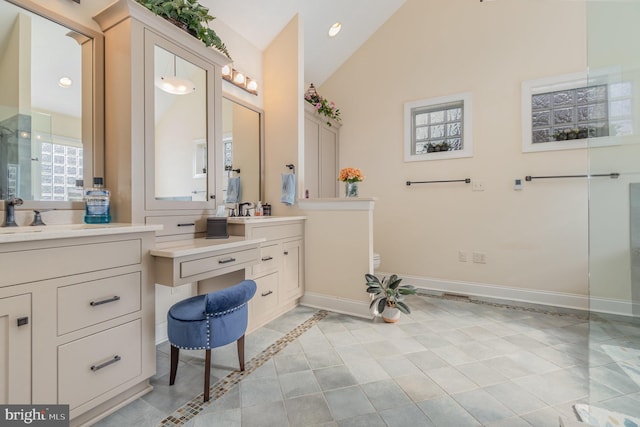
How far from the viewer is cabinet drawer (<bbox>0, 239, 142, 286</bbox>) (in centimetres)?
102

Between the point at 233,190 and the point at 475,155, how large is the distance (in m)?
2.76

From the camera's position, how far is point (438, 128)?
349 centimetres

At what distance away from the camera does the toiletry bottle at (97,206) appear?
1576 millimetres

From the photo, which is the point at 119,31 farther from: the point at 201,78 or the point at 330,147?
the point at 330,147

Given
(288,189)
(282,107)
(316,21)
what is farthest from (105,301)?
(316,21)

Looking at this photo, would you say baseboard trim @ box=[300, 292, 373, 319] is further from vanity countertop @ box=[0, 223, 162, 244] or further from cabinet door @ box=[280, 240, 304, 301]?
vanity countertop @ box=[0, 223, 162, 244]

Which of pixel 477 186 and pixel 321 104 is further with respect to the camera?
pixel 321 104

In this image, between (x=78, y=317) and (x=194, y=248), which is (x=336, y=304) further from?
(x=78, y=317)

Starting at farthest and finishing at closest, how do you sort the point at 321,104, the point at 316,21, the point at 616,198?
the point at 321,104, the point at 316,21, the point at 616,198

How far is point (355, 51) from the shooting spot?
3.89 m

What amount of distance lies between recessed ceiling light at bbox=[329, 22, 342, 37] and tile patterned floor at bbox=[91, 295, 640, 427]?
342 centimetres

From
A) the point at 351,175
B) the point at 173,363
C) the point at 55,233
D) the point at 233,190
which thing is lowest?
the point at 173,363

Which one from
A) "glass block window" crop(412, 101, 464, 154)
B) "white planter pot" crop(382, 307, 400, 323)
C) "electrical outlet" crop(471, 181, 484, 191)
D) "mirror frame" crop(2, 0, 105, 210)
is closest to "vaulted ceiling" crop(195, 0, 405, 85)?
"mirror frame" crop(2, 0, 105, 210)

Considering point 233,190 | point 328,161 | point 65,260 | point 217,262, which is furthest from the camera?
point 328,161
